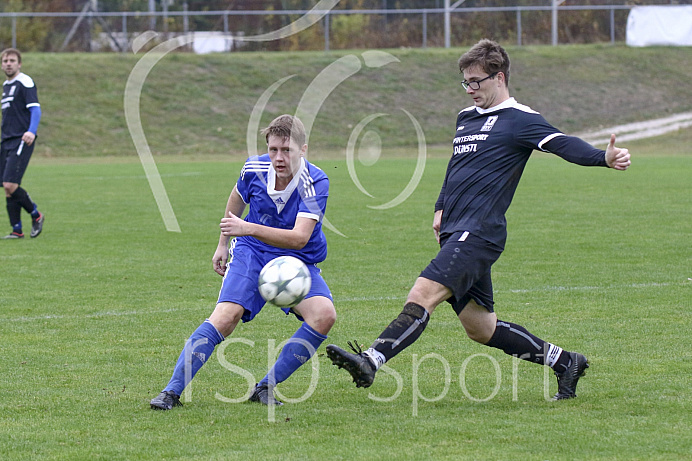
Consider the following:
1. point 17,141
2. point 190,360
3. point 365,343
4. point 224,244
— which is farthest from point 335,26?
point 190,360

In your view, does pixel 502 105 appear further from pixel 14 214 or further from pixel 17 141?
pixel 14 214

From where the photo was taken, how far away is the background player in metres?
13.3

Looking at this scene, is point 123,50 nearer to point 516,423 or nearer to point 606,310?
point 606,310

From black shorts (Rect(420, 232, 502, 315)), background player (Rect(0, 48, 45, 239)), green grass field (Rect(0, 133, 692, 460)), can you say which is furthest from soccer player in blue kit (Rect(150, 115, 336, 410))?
background player (Rect(0, 48, 45, 239))

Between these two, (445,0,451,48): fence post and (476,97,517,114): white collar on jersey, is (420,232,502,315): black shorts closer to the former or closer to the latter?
(476,97,517,114): white collar on jersey

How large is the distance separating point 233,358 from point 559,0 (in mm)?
43259

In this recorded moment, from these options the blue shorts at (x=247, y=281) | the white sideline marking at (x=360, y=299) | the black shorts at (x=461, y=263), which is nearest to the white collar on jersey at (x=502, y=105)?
the black shorts at (x=461, y=263)

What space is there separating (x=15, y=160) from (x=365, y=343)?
807 centimetres

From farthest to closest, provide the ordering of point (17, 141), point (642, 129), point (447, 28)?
point (447, 28)
point (642, 129)
point (17, 141)

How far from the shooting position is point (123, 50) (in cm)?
4116

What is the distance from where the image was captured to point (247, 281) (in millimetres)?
5613

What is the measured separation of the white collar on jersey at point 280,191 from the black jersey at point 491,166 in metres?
0.87

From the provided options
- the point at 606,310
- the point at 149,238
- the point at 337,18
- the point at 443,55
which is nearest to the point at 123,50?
the point at 337,18

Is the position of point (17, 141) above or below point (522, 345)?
above
